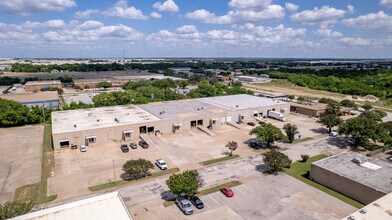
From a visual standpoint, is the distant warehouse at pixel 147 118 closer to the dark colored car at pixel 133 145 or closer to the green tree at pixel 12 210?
the dark colored car at pixel 133 145

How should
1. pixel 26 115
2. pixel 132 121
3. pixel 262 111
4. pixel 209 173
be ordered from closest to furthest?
pixel 209 173 → pixel 132 121 → pixel 26 115 → pixel 262 111

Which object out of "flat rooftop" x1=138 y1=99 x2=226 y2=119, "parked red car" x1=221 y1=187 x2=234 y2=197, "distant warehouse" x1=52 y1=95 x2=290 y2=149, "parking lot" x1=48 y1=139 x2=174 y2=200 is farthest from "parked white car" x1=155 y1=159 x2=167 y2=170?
"flat rooftop" x1=138 y1=99 x2=226 y2=119

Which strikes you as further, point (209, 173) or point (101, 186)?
point (209, 173)

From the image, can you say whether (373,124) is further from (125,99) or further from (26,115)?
(26,115)

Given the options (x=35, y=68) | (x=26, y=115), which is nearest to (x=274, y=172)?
(x=26, y=115)

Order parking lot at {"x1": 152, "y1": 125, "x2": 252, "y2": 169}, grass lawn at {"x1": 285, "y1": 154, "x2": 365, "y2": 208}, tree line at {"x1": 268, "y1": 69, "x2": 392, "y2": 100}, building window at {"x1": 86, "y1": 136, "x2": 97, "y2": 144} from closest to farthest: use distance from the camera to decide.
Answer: grass lawn at {"x1": 285, "y1": 154, "x2": 365, "y2": 208} < parking lot at {"x1": 152, "y1": 125, "x2": 252, "y2": 169} < building window at {"x1": 86, "y1": 136, "x2": 97, "y2": 144} < tree line at {"x1": 268, "y1": 69, "x2": 392, "y2": 100}

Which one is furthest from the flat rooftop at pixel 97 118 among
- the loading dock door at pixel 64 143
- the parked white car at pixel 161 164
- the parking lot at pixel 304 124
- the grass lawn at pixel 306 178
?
the parking lot at pixel 304 124

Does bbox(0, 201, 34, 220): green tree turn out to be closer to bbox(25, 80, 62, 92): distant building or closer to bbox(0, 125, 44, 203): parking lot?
bbox(0, 125, 44, 203): parking lot
